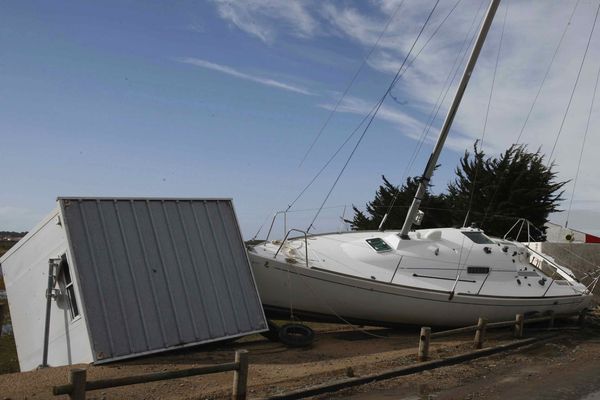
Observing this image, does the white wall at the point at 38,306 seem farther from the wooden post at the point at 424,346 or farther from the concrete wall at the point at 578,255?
the concrete wall at the point at 578,255

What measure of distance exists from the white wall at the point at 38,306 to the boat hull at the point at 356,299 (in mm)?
3794

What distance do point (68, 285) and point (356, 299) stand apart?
5.88m

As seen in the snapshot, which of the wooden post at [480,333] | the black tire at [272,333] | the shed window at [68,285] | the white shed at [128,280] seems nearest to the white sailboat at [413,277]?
the black tire at [272,333]

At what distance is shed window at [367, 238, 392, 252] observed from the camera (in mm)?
13475

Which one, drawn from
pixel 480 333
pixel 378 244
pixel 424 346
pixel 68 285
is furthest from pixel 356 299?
pixel 68 285

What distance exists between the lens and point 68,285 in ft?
31.0

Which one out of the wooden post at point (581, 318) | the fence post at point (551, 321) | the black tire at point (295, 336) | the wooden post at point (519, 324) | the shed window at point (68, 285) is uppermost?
the shed window at point (68, 285)

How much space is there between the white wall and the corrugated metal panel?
34 centimetres

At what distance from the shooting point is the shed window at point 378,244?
13.5m

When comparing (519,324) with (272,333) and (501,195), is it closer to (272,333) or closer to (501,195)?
(272,333)

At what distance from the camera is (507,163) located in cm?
2936

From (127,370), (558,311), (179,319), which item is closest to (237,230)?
(179,319)

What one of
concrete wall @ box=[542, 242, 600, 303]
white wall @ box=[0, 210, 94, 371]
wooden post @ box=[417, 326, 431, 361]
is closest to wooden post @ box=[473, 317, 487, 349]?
wooden post @ box=[417, 326, 431, 361]

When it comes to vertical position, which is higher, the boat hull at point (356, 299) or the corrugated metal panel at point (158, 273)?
the corrugated metal panel at point (158, 273)
